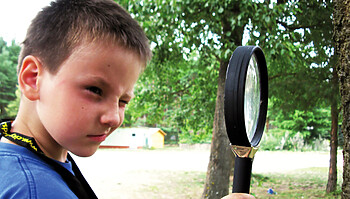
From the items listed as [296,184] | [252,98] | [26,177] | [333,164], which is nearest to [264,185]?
[296,184]

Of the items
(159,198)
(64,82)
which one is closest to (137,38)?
(64,82)

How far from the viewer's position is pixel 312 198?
24.1 ft

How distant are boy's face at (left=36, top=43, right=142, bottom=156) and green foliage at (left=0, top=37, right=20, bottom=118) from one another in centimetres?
3046

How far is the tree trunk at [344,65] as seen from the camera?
7.00ft

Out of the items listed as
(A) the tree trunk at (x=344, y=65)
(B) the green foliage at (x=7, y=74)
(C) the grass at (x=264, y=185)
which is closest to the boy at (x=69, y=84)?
(A) the tree trunk at (x=344, y=65)

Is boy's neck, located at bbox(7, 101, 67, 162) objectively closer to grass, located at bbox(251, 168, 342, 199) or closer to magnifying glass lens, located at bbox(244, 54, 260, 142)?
magnifying glass lens, located at bbox(244, 54, 260, 142)

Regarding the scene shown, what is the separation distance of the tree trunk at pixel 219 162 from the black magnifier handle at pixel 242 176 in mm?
5995

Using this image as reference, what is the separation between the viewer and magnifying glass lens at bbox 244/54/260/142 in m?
0.96

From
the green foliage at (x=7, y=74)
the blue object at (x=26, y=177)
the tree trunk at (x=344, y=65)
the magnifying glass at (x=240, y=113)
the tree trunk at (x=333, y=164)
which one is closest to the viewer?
the blue object at (x=26, y=177)

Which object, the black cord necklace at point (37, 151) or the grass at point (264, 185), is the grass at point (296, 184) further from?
the black cord necklace at point (37, 151)

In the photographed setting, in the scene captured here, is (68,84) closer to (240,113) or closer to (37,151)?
(37,151)

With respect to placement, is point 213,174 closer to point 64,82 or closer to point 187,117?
point 187,117

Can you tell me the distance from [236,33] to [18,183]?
20.9 feet

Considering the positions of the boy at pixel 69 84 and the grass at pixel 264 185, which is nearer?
the boy at pixel 69 84
